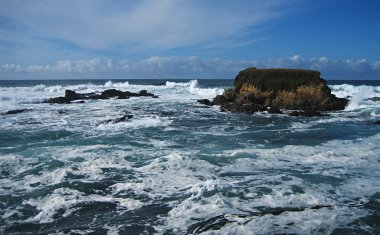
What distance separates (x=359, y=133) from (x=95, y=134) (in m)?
12.8

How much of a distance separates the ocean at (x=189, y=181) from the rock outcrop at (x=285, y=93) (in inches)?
408

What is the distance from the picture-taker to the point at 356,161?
12156 mm

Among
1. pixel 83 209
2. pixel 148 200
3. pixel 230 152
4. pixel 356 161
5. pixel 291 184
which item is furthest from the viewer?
pixel 230 152

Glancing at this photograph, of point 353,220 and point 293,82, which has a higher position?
point 293,82

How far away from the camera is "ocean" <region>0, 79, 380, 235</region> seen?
732 cm

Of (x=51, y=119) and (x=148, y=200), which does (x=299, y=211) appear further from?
(x=51, y=119)

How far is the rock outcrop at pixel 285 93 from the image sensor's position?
28.9m

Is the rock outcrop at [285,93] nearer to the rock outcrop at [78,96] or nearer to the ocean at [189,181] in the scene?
the ocean at [189,181]

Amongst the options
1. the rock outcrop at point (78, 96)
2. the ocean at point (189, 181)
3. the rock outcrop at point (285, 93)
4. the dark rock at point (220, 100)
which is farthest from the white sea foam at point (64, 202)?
the rock outcrop at point (78, 96)

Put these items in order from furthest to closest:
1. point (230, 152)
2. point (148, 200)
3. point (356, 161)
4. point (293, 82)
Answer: point (293, 82)
point (230, 152)
point (356, 161)
point (148, 200)

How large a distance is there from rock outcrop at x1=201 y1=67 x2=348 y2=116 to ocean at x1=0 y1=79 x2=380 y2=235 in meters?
10.4

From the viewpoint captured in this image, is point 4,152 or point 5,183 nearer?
point 5,183

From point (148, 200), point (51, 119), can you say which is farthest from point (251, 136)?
point (51, 119)

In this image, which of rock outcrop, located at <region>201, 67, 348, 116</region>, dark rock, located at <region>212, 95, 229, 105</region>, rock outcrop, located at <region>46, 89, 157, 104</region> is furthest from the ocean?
rock outcrop, located at <region>46, 89, 157, 104</region>
